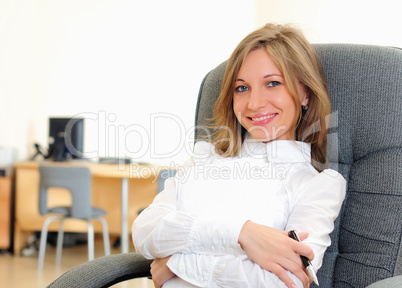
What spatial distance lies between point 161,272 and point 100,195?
2854mm

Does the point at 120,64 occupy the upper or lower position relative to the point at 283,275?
upper

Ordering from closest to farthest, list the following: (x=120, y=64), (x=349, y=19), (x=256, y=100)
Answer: (x=256, y=100) → (x=349, y=19) → (x=120, y=64)

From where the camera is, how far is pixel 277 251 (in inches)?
34.1

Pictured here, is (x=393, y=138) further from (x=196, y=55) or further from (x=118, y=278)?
(x=196, y=55)

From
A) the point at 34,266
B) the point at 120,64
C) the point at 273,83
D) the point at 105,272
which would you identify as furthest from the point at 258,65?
the point at 120,64

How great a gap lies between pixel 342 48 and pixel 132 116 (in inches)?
118

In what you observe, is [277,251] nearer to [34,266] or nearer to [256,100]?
[256,100]

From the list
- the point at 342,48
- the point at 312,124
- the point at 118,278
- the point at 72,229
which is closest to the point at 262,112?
the point at 312,124

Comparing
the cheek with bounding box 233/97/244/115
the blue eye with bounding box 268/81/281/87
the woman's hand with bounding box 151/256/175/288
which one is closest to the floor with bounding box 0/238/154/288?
the woman's hand with bounding box 151/256/175/288

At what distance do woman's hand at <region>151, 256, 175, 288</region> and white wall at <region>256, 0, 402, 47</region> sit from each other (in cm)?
192

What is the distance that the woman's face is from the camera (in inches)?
43.2

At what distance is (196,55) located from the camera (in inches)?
154

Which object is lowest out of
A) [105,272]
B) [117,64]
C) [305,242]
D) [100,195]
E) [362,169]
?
[100,195]

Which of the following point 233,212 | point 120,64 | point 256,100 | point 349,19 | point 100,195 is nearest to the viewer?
point 233,212
